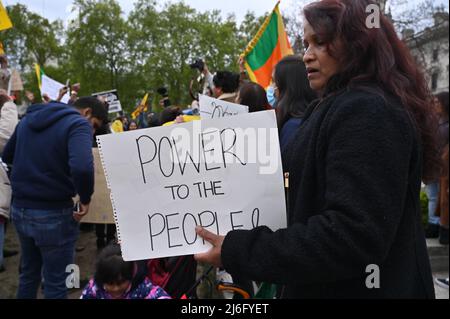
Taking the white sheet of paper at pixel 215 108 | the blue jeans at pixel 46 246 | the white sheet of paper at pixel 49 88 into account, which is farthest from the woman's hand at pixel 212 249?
the white sheet of paper at pixel 49 88

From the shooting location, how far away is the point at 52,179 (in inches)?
115

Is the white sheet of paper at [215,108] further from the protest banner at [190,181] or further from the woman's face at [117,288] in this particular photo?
the protest banner at [190,181]

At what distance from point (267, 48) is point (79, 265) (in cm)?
341

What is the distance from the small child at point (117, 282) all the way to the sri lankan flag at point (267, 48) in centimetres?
332

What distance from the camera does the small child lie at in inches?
96.5

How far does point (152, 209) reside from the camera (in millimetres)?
1301

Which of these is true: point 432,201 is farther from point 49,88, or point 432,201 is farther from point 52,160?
point 49,88

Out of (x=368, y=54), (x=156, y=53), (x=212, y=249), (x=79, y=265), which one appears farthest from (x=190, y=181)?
(x=156, y=53)

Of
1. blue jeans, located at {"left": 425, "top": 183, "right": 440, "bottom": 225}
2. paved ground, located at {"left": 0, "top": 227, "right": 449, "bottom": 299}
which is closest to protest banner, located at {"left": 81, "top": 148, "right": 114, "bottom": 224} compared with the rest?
paved ground, located at {"left": 0, "top": 227, "right": 449, "bottom": 299}

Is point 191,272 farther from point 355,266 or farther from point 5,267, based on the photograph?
point 5,267

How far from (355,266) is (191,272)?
2114 millimetres

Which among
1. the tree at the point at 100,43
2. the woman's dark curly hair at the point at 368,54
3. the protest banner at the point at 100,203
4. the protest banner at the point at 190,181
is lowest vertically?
the protest banner at the point at 100,203

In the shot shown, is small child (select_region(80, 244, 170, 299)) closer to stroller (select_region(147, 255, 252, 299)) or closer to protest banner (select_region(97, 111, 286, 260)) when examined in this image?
stroller (select_region(147, 255, 252, 299))

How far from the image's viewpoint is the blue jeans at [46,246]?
116 inches
